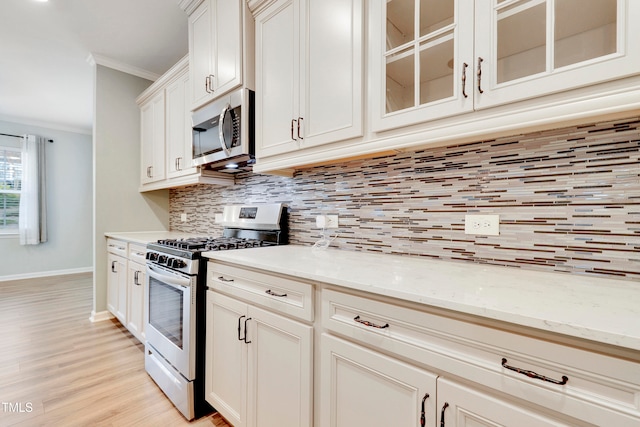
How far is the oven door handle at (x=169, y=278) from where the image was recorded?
1.64 meters

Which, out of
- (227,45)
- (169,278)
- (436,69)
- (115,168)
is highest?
(227,45)

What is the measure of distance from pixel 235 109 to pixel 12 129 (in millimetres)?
5501

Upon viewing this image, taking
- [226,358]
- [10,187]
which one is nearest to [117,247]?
[226,358]

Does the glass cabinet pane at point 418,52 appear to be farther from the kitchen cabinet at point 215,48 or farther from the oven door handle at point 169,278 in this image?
the oven door handle at point 169,278

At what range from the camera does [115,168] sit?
127 inches

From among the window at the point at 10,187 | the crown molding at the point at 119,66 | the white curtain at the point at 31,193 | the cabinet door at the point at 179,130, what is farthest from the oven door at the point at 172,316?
the window at the point at 10,187

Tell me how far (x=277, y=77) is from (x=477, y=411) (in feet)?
5.63

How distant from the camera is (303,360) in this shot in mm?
1120

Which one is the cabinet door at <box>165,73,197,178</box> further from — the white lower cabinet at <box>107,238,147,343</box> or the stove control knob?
the stove control knob

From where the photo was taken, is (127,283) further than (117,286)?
No

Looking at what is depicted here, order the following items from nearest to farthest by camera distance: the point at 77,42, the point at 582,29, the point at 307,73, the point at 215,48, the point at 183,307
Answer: the point at 582,29 < the point at 307,73 < the point at 183,307 < the point at 215,48 < the point at 77,42

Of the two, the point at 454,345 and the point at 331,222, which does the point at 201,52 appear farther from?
the point at 454,345

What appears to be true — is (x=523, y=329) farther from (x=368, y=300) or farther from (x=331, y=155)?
(x=331, y=155)

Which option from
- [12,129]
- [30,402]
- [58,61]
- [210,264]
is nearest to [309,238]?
[210,264]
